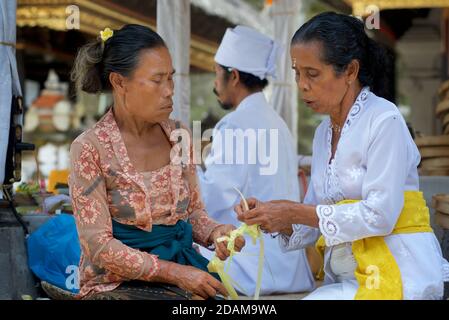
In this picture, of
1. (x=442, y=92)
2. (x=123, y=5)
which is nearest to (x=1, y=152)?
(x=442, y=92)

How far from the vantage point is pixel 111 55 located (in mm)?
2742

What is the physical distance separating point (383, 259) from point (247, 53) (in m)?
2.62

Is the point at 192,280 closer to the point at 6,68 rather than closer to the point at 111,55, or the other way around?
the point at 111,55

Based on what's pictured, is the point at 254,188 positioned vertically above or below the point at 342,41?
below

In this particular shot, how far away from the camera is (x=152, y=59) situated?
2701mm

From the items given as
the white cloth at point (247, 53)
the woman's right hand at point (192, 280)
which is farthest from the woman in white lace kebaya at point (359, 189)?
the white cloth at point (247, 53)

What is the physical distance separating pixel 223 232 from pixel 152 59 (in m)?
0.61

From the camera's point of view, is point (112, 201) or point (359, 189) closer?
point (359, 189)

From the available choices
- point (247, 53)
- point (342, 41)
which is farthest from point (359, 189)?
point (247, 53)

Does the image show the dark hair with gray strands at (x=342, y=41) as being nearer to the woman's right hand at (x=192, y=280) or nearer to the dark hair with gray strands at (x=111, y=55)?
the dark hair with gray strands at (x=111, y=55)

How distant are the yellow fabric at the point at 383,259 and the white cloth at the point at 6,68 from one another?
2230 mm

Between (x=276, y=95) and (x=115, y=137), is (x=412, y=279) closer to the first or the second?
(x=115, y=137)

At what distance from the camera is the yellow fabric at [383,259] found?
2.34 m

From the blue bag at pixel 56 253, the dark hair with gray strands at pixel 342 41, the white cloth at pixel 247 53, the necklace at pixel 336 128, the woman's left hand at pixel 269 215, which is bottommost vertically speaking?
the blue bag at pixel 56 253
